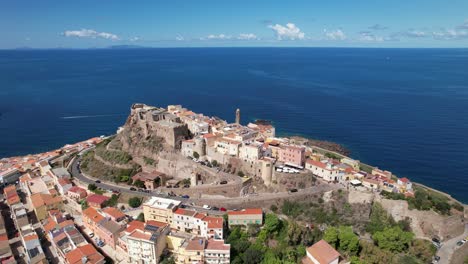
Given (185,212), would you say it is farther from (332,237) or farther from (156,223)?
(332,237)

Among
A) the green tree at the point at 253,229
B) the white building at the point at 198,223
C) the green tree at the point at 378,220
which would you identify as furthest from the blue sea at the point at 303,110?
the white building at the point at 198,223

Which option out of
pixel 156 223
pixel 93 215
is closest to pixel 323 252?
pixel 156 223

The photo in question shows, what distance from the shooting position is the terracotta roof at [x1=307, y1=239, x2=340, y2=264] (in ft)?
119

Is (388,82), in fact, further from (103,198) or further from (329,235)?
(103,198)

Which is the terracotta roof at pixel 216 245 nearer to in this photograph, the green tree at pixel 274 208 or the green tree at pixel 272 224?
the green tree at pixel 272 224

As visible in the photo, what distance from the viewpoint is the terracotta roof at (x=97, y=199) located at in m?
47.0

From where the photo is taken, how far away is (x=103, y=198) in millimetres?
48062

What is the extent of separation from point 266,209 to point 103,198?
24780mm

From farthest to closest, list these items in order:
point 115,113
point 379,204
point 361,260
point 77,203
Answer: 1. point 115,113
2. point 77,203
3. point 379,204
4. point 361,260

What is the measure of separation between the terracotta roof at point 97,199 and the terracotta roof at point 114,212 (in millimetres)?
2316

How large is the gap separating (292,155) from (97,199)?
3136 centimetres

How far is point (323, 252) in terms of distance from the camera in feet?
122

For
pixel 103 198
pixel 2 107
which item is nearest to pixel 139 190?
pixel 103 198

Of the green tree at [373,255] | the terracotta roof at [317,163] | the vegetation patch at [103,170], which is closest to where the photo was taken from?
the green tree at [373,255]
